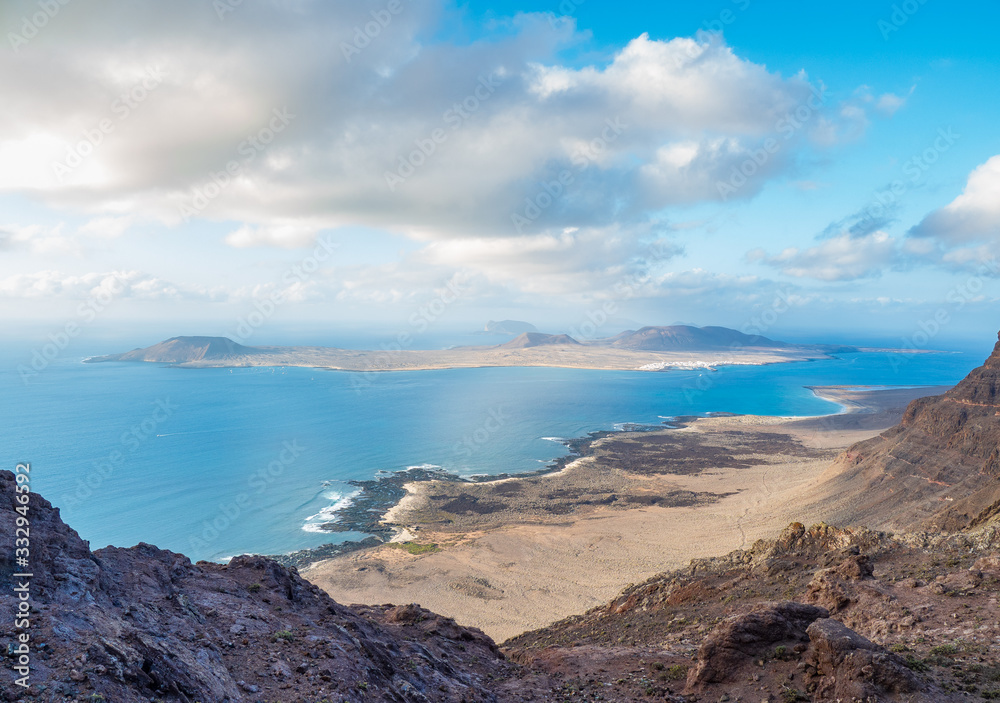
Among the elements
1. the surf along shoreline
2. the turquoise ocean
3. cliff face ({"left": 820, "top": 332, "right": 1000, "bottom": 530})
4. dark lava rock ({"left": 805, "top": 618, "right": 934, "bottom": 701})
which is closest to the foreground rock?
dark lava rock ({"left": 805, "top": 618, "right": 934, "bottom": 701})

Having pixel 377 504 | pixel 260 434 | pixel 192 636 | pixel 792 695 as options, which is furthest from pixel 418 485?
pixel 792 695

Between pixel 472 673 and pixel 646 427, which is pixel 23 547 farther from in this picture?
pixel 646 427

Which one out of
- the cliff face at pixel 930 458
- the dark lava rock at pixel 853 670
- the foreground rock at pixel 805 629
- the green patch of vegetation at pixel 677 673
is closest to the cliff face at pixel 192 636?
the foreground rock at pixel 805 629

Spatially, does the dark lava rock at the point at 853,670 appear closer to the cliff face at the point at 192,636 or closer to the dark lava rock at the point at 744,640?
the dark lava rock at the point at 744,640

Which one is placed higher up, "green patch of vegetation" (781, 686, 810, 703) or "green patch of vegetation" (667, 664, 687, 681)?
"green patch of vegetation" (781, 686, 810, 703)

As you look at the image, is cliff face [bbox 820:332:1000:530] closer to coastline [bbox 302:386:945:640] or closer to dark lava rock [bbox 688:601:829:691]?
coastline [bbox 302:386:945:640]

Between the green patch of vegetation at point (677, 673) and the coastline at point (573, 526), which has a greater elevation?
the green patch of vegetation at point (677, 673)
